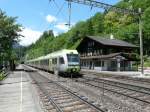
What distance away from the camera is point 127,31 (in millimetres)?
89875

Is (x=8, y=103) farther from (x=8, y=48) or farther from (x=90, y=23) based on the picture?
(x=90, y=23)

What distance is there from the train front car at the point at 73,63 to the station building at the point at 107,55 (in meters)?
21.4

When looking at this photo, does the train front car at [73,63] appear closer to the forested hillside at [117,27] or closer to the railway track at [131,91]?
the forested hillside at [117,27]

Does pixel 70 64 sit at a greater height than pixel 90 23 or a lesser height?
lesser

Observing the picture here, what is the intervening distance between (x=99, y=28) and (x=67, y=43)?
15.4 meters

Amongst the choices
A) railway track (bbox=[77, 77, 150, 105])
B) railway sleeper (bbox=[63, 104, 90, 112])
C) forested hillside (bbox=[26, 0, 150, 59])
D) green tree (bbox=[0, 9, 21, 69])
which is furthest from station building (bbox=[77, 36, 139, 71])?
railway sleeper (bbox=[63, 104, 90, 112])

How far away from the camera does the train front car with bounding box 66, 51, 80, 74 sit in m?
34.7

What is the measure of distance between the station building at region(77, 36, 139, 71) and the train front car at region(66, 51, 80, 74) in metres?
21.4

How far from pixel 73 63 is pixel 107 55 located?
28347mm

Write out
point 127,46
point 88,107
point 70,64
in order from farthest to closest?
point 127,46, point 70,64, point 88,107

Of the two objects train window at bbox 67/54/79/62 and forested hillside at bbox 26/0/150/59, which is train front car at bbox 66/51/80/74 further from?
forested hillside at bbox 26/0/150/59

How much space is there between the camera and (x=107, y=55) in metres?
62.6

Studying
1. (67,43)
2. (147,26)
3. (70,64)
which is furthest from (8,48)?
(67,43)

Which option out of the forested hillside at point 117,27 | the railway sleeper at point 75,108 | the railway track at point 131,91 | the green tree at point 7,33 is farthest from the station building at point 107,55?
the railway sleeper at point 75,108
